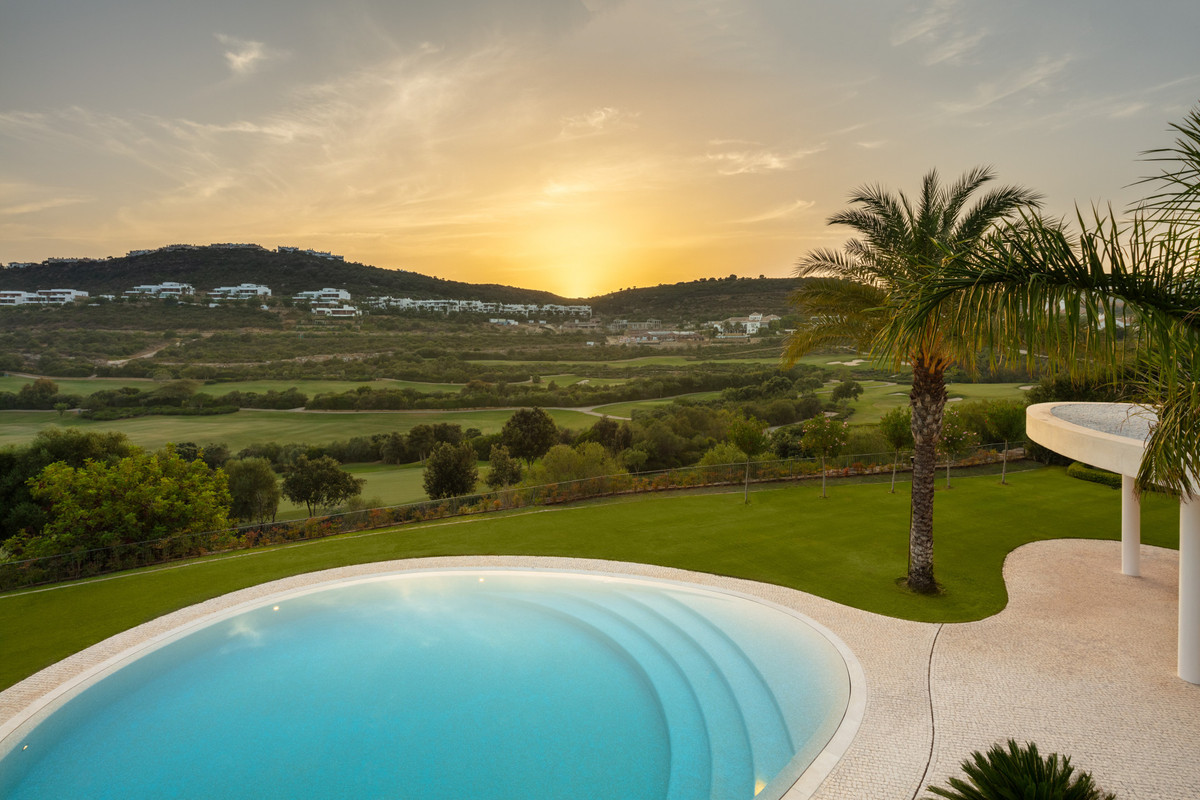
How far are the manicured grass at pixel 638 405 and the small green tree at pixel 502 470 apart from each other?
40.2ft

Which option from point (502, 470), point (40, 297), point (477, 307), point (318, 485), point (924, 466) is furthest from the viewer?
point (477, 307)

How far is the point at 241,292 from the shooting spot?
42.7 metres

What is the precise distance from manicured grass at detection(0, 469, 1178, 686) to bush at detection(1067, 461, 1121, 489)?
682 mm

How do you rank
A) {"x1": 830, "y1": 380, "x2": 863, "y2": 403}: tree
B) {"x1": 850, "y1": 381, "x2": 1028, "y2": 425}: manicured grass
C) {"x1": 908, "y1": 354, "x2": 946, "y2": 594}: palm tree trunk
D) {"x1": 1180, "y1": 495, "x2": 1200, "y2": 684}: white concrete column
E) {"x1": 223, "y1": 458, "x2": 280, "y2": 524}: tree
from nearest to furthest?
{"x1": 1180, "y1": 495, "x2": 1200, "y2": 684}: white concrete column
{"x1": 908, "y1": 354, "x2": 946, "y2": 594}: palm tree trunk
{"x1": 223, "y1": 458, "x2": 280, "y2": 524}: tree
{"x1": 850, "y1": 381, "x2": 1028, "y2": 425}: manicured grass
{"x1": 830, "y1": 380, "x2": 863, "y2": 403}: tree

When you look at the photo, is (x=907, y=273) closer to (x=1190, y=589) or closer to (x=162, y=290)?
(x=1190, y=589)

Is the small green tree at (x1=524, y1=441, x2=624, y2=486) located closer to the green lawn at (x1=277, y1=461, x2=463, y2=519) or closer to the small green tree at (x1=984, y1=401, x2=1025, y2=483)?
the green lawn at (x1=277, y1=461, x2=463, y2=519)

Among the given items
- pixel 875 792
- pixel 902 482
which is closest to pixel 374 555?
pixel 875 792

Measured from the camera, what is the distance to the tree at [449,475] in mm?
28047

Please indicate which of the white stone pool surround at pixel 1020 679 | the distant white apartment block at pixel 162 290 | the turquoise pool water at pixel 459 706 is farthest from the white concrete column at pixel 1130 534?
the distant white apartment block at pixel 162 290

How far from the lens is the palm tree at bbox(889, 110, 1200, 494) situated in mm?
3609

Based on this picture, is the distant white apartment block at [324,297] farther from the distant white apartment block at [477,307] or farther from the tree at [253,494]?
the tree at [253,494]

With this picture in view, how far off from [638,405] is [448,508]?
93.6ft

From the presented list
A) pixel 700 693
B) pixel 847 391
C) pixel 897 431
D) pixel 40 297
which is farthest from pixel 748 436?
pixel 40 297

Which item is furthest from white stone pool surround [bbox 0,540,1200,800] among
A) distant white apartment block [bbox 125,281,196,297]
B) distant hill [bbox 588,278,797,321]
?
distant hill [bbox 588,278,797,321]
